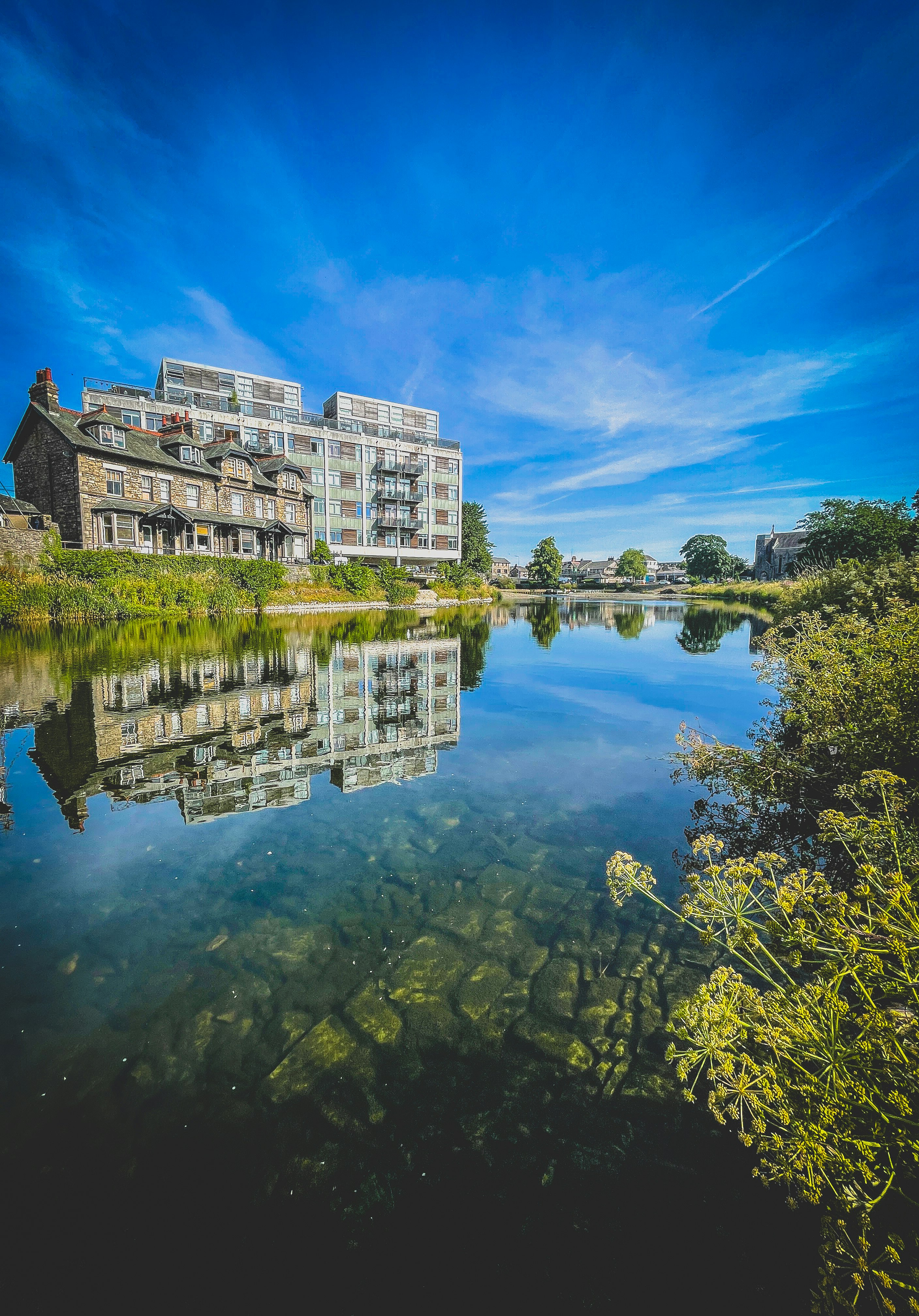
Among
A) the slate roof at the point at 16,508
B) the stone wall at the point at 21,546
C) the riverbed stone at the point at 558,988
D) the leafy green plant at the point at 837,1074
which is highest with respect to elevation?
the slate roof at the point at 16,508

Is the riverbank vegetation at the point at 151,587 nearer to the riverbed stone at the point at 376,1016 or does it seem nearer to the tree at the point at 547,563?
the riverbed stone at the point at 376,1016

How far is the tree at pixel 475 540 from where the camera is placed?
81.0 m

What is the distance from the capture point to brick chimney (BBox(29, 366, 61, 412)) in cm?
3234

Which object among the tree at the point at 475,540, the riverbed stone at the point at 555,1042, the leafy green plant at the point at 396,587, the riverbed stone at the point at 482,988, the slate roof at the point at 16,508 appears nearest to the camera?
the riverbed stone at the point at 555,1042

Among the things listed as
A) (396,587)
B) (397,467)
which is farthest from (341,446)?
A: (396,587)

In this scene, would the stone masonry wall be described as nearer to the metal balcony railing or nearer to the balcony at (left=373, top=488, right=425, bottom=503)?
the metal balcony railing

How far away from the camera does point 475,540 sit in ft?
276

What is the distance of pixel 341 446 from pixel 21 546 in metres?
34.1

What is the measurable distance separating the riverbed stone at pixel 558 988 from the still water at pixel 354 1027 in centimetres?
2

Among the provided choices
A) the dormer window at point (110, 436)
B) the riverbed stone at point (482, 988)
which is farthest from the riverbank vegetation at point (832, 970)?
the dormer window at point (110, 436)

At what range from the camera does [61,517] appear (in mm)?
32375

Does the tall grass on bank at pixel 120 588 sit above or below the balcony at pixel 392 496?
below

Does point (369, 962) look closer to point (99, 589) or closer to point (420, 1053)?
point (420, 1053)

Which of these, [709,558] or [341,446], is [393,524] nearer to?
[341,446]
